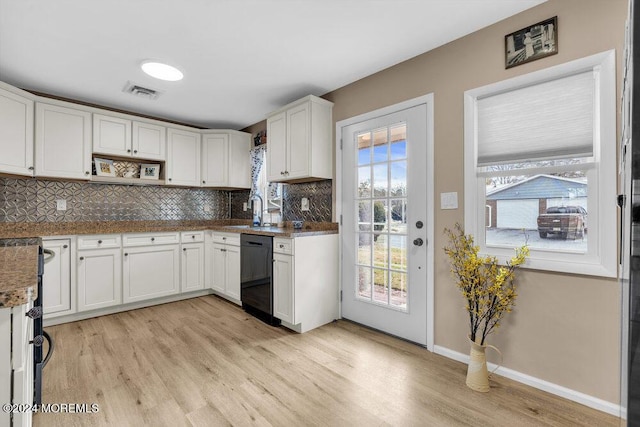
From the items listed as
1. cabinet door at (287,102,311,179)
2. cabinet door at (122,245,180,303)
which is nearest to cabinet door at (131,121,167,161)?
cabinet door at (122,245,180,303)

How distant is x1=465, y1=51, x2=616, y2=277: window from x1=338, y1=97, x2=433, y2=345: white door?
1.24 feet

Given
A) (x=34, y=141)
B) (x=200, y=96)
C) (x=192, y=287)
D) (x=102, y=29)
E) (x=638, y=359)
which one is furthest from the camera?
(x=192, y=287)

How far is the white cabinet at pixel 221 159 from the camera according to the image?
411 centimetres

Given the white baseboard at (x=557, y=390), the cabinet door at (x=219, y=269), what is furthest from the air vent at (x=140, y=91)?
the white baseboard at (x=557, y=390)

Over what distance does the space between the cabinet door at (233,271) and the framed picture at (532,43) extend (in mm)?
2968

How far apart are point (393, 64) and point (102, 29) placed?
7.21 ft

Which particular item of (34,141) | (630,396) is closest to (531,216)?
(630,396)

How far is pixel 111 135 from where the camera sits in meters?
3.36

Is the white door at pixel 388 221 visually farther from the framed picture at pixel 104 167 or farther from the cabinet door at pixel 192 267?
the framed picture at pixel 104 167

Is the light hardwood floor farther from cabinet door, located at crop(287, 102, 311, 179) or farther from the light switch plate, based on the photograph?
cabinet door, located at crop(287, 102, 311, 179)

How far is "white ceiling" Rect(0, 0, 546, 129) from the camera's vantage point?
186 centimetres

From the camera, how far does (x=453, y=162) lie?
218cm

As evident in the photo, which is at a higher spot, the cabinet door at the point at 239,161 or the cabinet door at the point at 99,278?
the cabinet door at the point at 239,161

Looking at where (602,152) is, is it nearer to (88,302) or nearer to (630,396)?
(630,396)
